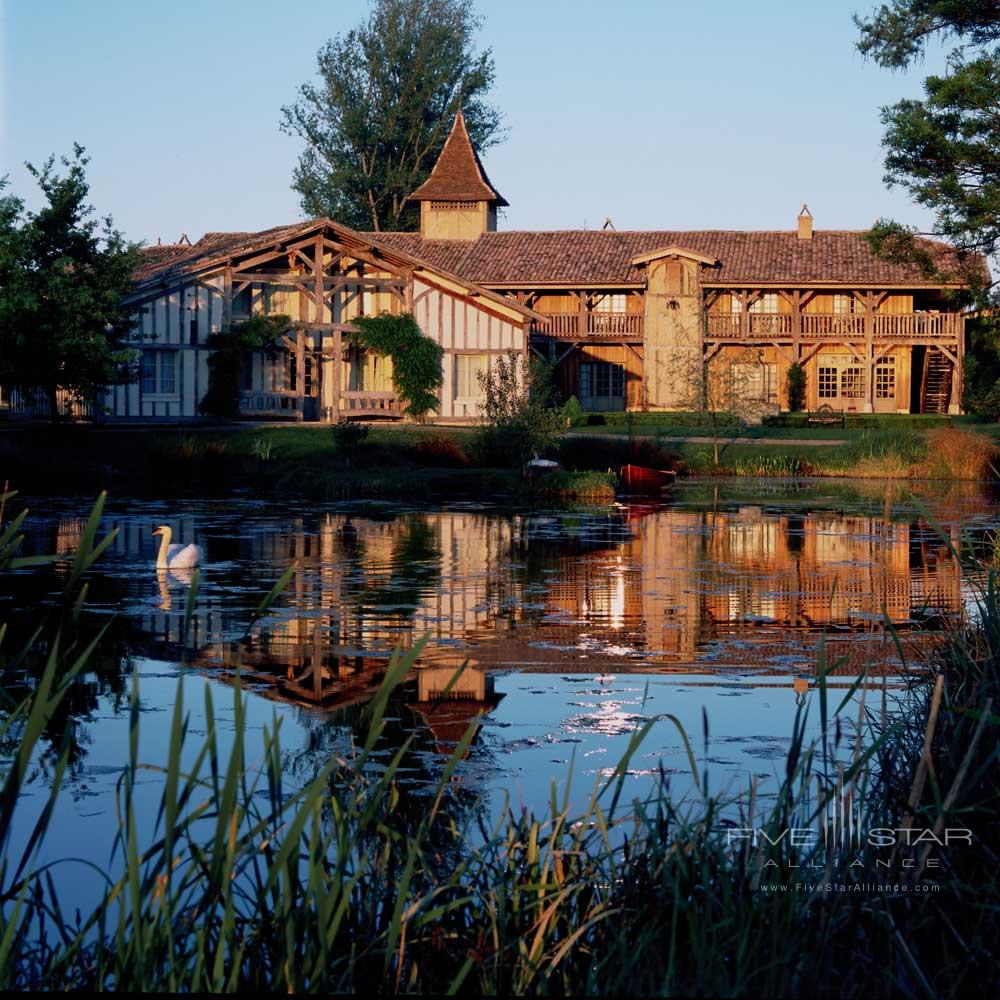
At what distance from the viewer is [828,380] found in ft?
172

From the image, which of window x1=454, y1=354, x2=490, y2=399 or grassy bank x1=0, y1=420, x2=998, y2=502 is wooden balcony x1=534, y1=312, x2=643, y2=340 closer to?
window x1=454, y1=354, x2=490, y2=399

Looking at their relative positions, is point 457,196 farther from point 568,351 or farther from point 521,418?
point 521,418

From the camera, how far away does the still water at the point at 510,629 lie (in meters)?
7.66

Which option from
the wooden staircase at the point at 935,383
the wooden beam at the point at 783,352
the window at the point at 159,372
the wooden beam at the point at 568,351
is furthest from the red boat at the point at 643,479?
the wooden staircase at the point at 935,383

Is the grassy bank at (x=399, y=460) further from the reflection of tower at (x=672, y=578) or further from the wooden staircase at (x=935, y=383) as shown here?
the wooden staircase at (x=935, y=383)

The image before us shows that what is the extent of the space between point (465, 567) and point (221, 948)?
44.5 feet

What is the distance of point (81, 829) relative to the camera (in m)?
6.34

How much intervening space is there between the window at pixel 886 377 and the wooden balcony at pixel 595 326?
8.48 metres

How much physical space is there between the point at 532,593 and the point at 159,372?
2864 cm

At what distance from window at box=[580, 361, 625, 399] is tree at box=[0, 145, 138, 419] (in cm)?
2194

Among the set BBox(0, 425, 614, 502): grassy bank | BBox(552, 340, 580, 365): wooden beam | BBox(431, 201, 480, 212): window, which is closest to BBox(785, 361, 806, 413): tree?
BBox(552, 340, 580, 365): wooden beam

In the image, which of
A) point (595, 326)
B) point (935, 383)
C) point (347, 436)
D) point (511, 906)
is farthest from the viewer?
point (935, 383)

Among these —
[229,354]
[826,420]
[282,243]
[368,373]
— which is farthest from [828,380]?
[229,354]

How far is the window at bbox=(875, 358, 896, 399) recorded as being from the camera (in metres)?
52.3
